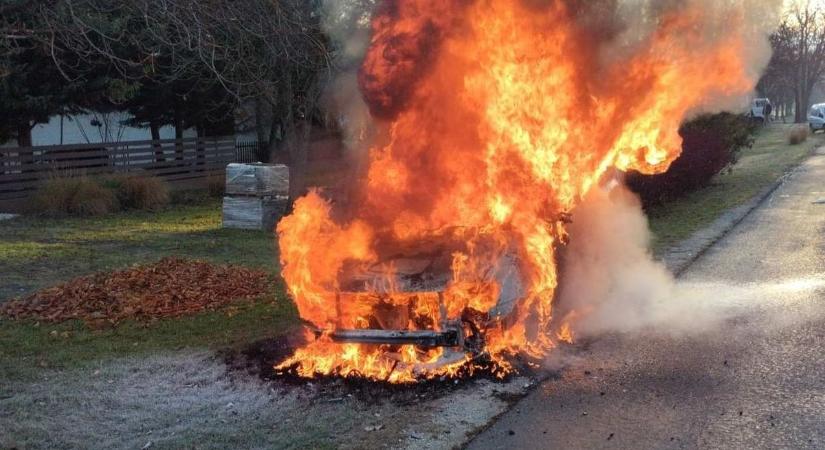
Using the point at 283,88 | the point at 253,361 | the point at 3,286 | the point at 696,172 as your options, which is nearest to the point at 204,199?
the point at 283,88

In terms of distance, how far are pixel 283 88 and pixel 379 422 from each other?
11053 mm

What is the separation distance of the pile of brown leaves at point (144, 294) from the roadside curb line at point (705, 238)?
554 cm

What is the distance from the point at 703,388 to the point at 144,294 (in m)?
5.83

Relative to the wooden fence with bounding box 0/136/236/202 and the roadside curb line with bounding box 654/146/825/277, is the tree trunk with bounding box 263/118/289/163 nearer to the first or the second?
the wooden fence with bounding box 0/136/236/202

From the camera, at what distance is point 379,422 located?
4641 millimetres

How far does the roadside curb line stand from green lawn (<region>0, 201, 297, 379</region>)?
5434 mm

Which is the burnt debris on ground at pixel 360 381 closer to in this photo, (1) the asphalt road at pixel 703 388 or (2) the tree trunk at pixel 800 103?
(1) the asphalt road at pixel 703 388

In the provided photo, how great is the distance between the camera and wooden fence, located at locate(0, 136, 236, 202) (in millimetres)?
16484

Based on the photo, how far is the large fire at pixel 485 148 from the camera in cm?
582

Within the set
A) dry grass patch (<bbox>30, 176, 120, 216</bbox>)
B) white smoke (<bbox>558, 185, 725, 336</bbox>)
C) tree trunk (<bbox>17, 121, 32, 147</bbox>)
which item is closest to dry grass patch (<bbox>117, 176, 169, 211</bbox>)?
dry grass patch (<bbox>30, 176, 120, 216</bbox>)

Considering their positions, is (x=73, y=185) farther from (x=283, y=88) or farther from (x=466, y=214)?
(x=466, y=214)

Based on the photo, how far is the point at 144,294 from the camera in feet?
26.3

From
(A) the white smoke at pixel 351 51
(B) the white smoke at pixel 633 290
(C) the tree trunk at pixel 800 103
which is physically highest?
(C) the tree trunk at pixel 800 103

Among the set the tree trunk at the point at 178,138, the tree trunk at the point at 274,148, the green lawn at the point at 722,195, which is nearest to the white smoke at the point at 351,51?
the green lawn at the point at 722,195
